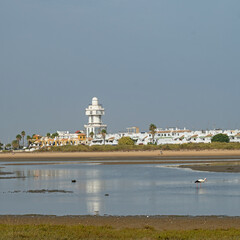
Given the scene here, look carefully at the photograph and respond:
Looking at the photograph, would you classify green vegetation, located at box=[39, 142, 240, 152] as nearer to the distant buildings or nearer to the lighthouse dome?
the distant buildings

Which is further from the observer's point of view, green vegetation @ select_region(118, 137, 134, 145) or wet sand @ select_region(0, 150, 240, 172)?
green vegetation @ select_region(118, 137, 134, 145)

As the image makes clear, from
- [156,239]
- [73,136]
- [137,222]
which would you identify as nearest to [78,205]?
[137,222]

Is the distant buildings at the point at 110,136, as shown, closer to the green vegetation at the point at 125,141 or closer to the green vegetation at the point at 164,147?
the green vegetation at the point at 125,141

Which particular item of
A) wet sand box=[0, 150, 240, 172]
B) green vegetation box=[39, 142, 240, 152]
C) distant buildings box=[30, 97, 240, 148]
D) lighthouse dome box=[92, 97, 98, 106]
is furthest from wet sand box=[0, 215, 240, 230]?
lighthouse dome box=[92, 97, 98, 106]

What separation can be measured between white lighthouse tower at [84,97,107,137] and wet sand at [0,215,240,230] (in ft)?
534

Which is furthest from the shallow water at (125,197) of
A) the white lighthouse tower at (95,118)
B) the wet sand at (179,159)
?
the white lighthouse tower at (95,118)

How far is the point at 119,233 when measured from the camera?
19203mm

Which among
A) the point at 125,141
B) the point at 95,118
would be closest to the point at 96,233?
the point at 125,141

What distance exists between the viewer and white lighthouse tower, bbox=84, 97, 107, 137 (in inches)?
7466

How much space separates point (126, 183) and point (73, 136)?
147 m

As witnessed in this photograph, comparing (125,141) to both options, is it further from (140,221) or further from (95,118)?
(140,221)

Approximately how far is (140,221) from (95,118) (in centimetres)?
16876

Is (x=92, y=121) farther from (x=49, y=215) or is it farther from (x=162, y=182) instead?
(x=49, y=215)

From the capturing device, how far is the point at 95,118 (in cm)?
19212
